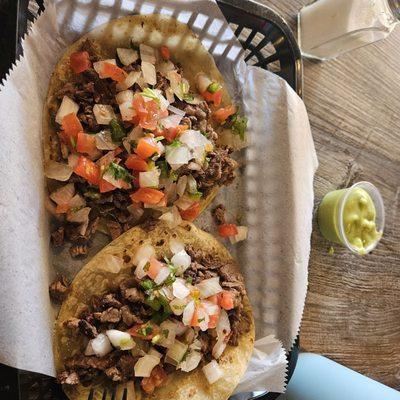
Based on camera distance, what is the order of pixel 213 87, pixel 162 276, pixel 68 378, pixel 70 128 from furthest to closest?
pixel 213 87
pixel 162 276
pixel 70 128
pixel 68 378

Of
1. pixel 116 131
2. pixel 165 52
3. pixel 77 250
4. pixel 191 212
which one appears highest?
pixel 165 52

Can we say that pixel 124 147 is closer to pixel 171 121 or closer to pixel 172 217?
pixel 171 121

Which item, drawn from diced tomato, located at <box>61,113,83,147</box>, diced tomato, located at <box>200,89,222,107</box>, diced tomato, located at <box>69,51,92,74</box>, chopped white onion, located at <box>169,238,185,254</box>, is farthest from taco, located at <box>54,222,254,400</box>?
diced tomato, located at <box>69,51,92,74</box>

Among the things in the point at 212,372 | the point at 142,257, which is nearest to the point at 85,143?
the point at 142,257

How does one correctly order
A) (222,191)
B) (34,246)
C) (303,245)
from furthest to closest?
(222,191)
(303,245)
(34,246)

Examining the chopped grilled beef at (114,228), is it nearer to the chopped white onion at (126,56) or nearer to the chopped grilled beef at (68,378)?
the chopped grilled beef at (68,378)

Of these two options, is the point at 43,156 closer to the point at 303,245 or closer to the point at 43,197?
the point at 43,197

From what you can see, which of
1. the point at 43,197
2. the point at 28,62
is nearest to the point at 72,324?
the point at 43,197
